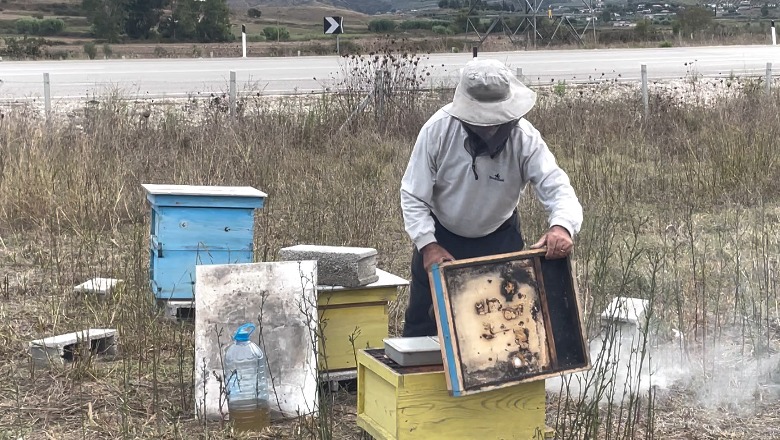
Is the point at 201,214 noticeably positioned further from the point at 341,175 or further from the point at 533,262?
the point at 341,175

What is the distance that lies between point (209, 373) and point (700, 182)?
649cm

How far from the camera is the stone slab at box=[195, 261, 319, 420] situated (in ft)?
15.5

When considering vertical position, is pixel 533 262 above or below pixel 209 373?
above

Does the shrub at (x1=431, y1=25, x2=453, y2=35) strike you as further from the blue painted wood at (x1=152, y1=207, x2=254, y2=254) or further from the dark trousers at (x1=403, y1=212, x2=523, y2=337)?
the dark trousers at (x1=403, y1=212, x2=523, y2=337)

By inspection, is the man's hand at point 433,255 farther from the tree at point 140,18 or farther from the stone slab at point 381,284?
the tree at point 140,18

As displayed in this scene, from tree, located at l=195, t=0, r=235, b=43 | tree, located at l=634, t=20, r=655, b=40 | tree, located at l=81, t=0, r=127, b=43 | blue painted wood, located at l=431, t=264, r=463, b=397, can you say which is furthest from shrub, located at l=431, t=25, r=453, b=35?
blue painted wood, located at l=431, t=264, r=463, b=397

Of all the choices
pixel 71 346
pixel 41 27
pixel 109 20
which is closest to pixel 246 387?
pixel 71 346

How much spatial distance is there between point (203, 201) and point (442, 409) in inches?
104

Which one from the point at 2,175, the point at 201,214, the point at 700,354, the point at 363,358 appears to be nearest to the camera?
Result: the point at 363,358

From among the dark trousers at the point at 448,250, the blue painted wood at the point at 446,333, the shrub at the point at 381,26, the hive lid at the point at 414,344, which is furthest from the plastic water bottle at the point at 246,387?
the shrub at the point at 381,26

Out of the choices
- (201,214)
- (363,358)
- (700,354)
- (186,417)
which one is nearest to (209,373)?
(186,417)

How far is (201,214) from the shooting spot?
594 centimetres

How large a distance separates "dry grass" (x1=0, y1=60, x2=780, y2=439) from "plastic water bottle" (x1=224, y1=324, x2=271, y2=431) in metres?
0.10

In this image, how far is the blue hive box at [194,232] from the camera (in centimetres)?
591
